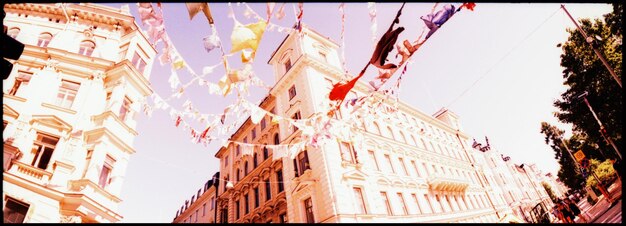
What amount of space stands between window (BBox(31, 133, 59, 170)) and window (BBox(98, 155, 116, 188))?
1.88 metres

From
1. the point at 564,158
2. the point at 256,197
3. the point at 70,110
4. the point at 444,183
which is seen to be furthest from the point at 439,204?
the point at 564,158

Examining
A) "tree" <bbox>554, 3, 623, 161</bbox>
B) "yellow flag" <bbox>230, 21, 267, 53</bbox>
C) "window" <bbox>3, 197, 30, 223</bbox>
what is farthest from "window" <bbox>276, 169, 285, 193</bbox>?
"tree" <bbox>554, 3, 623, 161</bbox>

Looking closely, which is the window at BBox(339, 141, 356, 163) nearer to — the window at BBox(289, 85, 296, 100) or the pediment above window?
the window at BBox(289, 85, 296, 100)

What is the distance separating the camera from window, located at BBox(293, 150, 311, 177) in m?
19.9

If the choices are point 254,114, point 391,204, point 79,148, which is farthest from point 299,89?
point 79,148

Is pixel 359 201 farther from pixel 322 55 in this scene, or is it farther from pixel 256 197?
pixel 322 55

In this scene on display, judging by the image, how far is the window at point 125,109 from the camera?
14.5 metres

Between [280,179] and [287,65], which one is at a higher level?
[287,65]

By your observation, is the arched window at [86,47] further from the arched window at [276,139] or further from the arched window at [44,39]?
the arched window at [276,139]

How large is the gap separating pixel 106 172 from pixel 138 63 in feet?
22.3

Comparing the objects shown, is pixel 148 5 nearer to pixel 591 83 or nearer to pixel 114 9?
pixel 114 9

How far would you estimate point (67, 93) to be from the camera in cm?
1361

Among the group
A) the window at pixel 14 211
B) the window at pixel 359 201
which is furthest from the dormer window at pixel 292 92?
the window at pixel 14 211

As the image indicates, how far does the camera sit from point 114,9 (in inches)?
671
